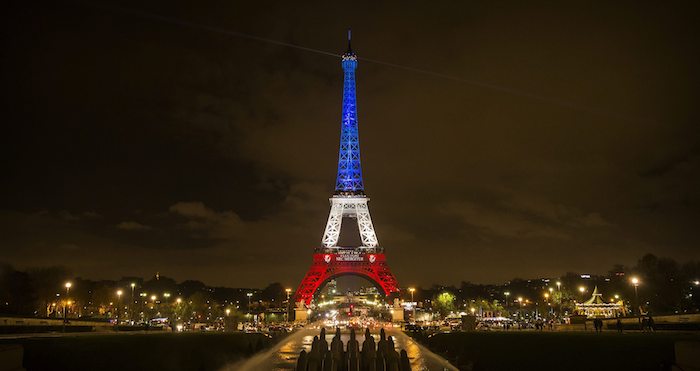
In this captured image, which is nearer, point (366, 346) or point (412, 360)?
point (366, 346)

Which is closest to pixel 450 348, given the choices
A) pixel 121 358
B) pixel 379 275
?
pixel 121 358

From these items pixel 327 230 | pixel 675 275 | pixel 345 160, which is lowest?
pixel 675 275

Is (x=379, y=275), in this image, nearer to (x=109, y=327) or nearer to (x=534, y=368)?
(x=109, y=327)

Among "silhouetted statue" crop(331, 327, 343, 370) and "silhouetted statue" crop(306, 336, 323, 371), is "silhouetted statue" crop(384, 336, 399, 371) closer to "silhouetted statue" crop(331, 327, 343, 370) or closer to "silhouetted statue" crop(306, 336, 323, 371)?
"silhouetted statue" crop(331, 327, 343, 370)

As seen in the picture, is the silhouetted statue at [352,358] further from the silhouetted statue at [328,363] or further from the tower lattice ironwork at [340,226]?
the tower lattice ironwork at [340,226]

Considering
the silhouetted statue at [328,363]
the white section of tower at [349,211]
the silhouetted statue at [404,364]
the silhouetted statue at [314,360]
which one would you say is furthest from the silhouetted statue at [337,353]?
the white section of tower at [349,211]

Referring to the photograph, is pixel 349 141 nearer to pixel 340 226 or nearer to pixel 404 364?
pixel 340 226

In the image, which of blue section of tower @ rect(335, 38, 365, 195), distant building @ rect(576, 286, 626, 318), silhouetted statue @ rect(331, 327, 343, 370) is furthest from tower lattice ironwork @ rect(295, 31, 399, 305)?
silhouetted statue @ rect(331, 327, 343, 370)
